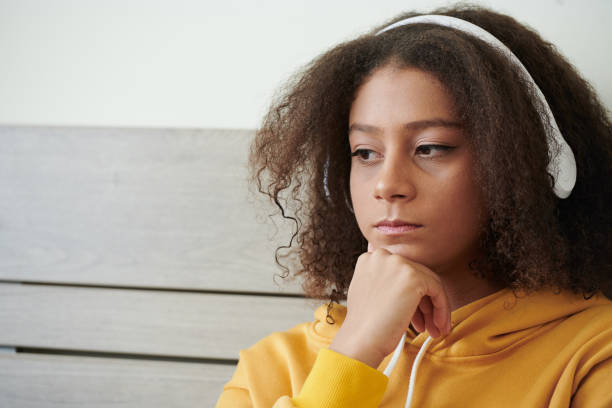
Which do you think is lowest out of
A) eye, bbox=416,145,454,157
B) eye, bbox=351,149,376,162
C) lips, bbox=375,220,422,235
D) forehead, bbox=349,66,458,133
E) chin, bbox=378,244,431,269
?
chin, bbox=378,244,431,269

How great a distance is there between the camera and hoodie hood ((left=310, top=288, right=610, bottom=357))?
75cm

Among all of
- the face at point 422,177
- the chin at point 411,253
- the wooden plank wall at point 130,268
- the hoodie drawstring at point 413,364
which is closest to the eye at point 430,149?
the face at point 422,177

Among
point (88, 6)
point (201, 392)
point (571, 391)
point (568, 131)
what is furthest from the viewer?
point (88, 6)

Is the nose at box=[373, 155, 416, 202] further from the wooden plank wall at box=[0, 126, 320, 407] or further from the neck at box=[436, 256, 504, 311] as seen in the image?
the wooden plank wall at box=[0, 126, 320, 407]

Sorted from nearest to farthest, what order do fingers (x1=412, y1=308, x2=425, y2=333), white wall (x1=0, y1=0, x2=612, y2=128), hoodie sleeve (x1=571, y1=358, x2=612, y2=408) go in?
hoodie sleeve (x1=571, y1=358, x2=612, y2=408)
fingers (x1=412, y1=308, x2=425, y2=333)
white wall (x1=0, y1=0, x2=612, y2=128)

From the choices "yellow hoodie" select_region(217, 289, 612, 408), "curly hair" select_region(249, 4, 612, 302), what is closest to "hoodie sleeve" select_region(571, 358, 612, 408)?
"yellow hoodie" select_region(217, 289, 612, 408)

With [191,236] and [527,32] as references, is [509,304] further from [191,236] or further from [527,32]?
[191,236]

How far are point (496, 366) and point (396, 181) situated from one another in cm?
28

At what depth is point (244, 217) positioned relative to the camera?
1.14 meters

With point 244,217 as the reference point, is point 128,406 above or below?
below

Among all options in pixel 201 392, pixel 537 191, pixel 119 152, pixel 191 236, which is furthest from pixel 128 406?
pixel 537 191

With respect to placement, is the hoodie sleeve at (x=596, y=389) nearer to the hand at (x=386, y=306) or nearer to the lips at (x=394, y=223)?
the hand at (x=386, y=306)

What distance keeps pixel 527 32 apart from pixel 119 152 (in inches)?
32.2

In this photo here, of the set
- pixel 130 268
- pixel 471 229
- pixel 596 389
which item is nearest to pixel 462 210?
pixel 471 229
